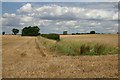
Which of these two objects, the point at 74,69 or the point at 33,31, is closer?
the point at 74,69

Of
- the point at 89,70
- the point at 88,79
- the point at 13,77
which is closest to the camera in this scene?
the point at 88,79

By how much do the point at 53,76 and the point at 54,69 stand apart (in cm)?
182

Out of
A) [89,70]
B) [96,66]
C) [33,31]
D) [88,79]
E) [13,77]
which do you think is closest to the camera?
[88,79]

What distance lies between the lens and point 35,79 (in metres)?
11.0

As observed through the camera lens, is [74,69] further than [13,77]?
Yes

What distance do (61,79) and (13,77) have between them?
1.93 meters

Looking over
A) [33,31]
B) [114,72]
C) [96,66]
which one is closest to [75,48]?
[96,66]

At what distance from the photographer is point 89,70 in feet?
42.8

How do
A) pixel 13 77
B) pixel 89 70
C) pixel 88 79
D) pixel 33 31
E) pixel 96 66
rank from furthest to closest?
pixel 33 31, pixel 96 66, pixel 89 70, pixel 13 77, pixel 88 79

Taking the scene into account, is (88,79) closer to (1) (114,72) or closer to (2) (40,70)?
(1) (114,72)

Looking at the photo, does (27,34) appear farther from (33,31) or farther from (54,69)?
(54,69)

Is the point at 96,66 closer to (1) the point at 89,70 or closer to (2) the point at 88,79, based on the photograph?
(1) the point at 89,70

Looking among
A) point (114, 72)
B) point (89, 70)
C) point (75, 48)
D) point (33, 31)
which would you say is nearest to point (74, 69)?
point (89, 70)

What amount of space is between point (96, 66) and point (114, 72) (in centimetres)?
180
